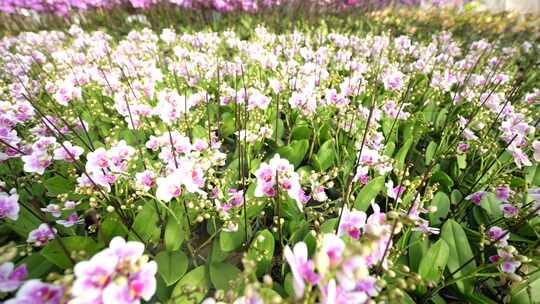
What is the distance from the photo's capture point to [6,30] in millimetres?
5891

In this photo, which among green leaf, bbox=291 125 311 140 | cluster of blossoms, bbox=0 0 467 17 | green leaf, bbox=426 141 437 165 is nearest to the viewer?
green leaf, bbox=426 141 437 165

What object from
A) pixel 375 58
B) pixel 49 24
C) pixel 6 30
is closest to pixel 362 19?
pixel 375 58

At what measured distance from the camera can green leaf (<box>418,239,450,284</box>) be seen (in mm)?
1376

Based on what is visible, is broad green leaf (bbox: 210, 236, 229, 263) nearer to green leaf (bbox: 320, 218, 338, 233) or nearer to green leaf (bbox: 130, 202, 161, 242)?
green leaf (bbox: 130, 202, 161, 242)

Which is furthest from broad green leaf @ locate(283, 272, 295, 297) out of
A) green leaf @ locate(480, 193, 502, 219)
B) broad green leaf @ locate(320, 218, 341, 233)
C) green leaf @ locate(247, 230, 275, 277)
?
green leaf @ locate(480, 193, 502, 219)

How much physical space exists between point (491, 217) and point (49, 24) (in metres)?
7.93

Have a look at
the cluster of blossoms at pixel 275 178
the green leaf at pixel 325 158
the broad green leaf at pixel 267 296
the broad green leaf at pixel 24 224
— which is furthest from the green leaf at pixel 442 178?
the broad green leaf at pixel 24 224

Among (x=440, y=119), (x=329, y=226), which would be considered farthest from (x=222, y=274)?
(x=440, y=119)

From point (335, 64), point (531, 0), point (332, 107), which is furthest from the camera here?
point (531, 0)

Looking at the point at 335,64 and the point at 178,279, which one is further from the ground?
the point at 335,64

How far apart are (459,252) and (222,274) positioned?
3.80ft

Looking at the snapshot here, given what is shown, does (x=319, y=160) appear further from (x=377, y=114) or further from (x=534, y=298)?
(x=534, y=298)

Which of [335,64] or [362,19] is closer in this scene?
[335,64]

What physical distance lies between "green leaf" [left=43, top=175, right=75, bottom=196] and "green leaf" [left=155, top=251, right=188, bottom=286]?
2.60 feet
